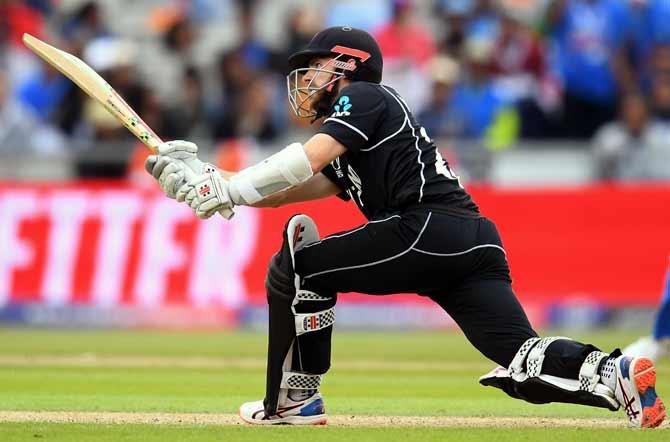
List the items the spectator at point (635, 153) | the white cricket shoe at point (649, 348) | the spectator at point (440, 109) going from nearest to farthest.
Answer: the white cricket shoe at point (649, 348)
the spectator at point (635, 153)
the spectator at point (440, 109)

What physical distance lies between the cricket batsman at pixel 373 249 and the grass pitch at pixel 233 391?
25 cm

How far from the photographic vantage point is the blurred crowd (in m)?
15.8

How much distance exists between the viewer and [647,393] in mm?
6332

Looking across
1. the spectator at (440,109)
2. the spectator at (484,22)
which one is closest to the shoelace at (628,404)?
the spectator at (440,109)

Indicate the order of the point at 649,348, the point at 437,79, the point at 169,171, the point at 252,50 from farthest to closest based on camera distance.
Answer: the point at 252,50
the point at 437,79
the point at 649,348
the point at 169,171

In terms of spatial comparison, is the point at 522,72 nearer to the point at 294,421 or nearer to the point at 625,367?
the point at 294,421

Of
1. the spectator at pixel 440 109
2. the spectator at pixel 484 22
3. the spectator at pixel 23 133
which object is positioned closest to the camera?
the spectator at pixel 440 109

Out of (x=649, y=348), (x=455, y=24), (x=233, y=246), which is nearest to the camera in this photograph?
(x=649, y=348)

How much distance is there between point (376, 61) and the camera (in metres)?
6.92

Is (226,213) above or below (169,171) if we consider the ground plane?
below

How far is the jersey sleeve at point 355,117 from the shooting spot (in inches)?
253

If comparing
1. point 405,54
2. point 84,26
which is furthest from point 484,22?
point 84,26

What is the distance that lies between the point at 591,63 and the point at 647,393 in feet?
33.4

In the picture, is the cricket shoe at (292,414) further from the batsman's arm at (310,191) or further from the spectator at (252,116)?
the spectator at (252,116)
